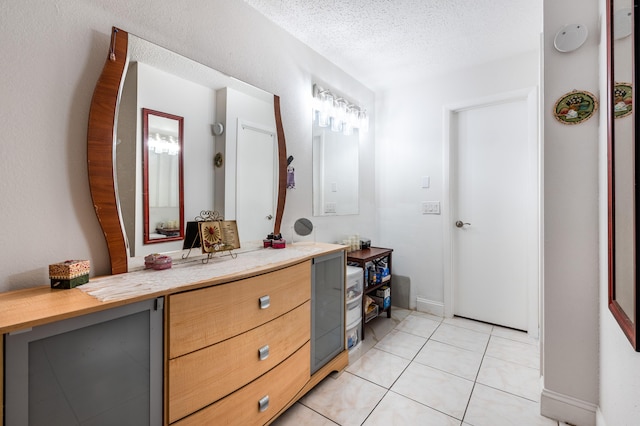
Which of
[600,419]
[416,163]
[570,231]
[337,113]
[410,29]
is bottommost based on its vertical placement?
[600,419]

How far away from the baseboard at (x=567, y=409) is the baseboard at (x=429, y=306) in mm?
1313

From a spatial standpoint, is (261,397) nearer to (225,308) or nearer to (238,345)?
(238,345)

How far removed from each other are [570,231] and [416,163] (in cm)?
165

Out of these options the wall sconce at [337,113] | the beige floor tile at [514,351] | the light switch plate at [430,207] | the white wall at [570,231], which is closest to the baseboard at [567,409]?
the white wall at [570,231]

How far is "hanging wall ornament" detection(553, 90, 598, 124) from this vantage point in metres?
1.40

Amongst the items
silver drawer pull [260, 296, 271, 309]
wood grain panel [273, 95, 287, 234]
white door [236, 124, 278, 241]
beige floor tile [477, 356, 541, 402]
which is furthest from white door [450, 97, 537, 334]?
silver drawer pull [260, 296, 271, 309]

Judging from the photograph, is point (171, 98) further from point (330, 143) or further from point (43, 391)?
point (330, 143)

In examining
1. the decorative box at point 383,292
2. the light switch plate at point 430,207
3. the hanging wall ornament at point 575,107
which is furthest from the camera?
the light switch plate at point 430,207

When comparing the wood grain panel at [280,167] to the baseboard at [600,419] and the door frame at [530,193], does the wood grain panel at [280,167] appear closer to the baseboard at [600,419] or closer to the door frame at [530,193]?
the door frame at [530,193]

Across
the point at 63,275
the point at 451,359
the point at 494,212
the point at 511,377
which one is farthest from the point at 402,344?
the point at 63,275

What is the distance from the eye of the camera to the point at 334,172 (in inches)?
103

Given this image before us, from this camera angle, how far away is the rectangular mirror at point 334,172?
95.1 inches

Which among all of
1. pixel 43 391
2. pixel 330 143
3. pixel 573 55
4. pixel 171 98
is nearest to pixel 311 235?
pixel 330 143

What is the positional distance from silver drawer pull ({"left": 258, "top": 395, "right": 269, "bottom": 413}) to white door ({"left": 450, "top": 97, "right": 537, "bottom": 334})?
219 cm
